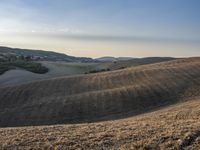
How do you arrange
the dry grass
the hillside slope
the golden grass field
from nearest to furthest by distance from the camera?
the dry grass < the golden grass field < the hillside slope

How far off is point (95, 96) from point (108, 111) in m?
4.96

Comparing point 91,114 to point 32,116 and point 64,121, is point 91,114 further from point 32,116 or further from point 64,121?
point 32,116

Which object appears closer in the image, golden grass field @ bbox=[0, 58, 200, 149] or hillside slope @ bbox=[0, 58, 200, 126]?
golden grass field @ bbox=[0, 58, 200, 149]

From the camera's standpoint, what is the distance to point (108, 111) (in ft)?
113

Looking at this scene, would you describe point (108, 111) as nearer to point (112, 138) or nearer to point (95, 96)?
point (95, 96)

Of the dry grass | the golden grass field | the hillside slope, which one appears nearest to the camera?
the dry grass

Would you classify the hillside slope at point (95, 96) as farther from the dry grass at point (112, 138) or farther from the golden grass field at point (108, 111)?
the dry grass at point (112, 138)

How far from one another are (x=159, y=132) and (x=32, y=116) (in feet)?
70.4

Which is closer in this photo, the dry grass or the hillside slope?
the dry grass

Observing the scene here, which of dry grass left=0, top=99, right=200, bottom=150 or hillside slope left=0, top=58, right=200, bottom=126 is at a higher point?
dry grass left=0, top=99, right=200, bottom=150

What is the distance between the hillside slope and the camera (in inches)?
1352

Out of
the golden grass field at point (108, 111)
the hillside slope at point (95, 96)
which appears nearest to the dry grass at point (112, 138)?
the golden grass field at point (108, 111)

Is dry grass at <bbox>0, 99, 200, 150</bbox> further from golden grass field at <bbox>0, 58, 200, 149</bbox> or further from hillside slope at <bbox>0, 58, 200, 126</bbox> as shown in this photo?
hillside slope at <bbox>0, 58, 200, 126</bbox>

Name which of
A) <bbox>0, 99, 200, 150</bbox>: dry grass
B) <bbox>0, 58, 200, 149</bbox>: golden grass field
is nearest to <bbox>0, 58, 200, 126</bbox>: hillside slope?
<bbox>0, 58, 200, 149</bbox>: golden grass field
